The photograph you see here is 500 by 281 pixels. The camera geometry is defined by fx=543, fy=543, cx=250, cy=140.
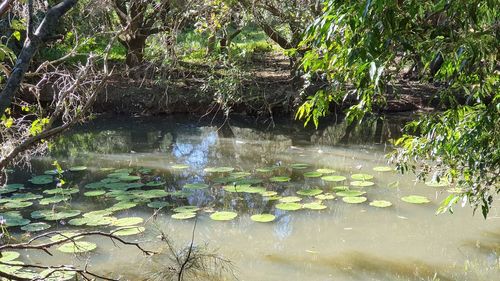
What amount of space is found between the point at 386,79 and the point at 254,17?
7216 millimetres

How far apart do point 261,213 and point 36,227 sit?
197 centimetres

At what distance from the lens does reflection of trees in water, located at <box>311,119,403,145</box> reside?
28.9ft

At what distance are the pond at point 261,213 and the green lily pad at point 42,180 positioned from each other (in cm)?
2

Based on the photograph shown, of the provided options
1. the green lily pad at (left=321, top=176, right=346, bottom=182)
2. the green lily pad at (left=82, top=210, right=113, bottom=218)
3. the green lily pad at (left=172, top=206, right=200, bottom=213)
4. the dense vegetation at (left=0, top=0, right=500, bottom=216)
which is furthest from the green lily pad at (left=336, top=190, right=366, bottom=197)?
the green lily pad at (left=82, top=210, right=113, bottom=218)

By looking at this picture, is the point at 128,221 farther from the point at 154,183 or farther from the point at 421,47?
→ the point at 421,47

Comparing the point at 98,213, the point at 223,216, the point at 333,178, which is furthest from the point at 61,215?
the point at 333,178

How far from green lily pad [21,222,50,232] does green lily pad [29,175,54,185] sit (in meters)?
1.46

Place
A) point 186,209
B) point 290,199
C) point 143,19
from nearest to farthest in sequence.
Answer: point 186,209 < point 290,199 < point 143,19

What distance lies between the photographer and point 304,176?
6.33 metres

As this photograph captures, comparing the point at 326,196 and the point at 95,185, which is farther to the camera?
the point at 95,185

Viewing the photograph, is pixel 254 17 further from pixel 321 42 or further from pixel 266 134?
pixel 321 42

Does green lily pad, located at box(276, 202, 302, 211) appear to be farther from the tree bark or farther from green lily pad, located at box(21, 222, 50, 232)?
the tree bark

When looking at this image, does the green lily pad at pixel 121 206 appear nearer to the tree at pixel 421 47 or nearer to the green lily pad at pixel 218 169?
the green lily pad at pixel 218 169

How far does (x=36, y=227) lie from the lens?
459 cm
